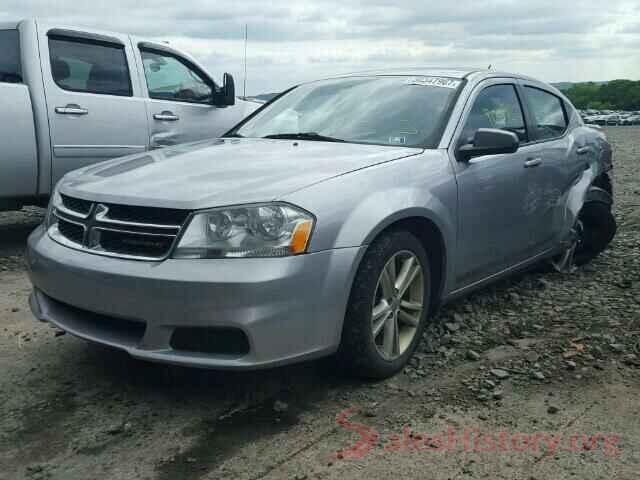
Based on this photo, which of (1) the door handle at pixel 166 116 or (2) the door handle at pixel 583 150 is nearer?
(2) the door handle at pixel 583 150

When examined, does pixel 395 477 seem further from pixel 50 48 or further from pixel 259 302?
pixel 50 48

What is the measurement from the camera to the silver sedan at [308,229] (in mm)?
2840

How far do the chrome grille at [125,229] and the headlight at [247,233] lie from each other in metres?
0.08

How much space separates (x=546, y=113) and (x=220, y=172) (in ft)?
8.94

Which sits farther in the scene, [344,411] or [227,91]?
[227,91]

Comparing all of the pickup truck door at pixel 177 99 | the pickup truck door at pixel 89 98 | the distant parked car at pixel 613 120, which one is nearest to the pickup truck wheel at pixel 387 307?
the pickup truck door at pixel 89 98

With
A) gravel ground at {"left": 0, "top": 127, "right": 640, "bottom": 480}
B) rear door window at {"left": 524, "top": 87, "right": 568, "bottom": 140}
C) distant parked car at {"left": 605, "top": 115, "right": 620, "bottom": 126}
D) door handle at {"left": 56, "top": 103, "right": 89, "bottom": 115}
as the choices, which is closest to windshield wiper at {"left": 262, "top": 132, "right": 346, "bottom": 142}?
gravel ground at {"left": 0, "top": 127, "right": 640, "bottom": 480}

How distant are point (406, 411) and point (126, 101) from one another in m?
4.47

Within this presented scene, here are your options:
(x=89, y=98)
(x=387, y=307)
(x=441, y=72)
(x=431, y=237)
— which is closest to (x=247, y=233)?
(x=387, y=307)

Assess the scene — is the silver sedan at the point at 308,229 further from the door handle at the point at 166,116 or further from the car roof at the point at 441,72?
the door handle at the point at 166,116

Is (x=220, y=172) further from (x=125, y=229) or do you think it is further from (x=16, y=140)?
(x=16, y=140)

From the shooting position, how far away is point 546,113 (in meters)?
5.02

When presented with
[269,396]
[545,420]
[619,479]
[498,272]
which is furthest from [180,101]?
[619,479]

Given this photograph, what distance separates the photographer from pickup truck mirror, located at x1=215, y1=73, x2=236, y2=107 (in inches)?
275
